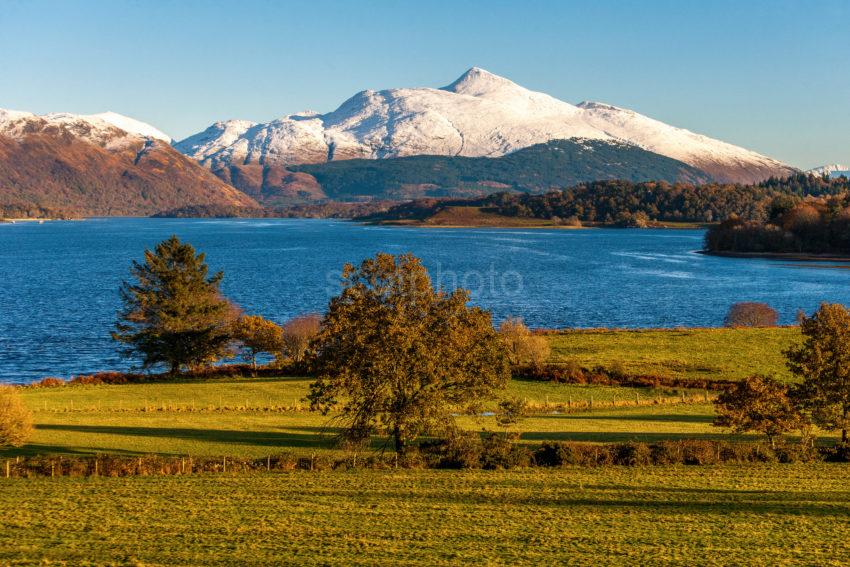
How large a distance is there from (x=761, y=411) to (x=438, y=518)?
2016 cm

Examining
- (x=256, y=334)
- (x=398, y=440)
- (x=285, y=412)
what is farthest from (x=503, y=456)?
(x=256, y=334)

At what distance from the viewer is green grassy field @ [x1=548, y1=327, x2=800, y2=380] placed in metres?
68.5

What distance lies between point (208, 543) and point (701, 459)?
23691 mm

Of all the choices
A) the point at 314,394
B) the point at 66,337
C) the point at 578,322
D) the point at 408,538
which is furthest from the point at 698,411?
the point at 66,337

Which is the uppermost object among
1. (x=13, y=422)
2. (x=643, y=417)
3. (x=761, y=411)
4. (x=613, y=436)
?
(x=761, y=411)

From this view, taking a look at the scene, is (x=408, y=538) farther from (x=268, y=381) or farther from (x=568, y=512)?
(x=268, y=381)

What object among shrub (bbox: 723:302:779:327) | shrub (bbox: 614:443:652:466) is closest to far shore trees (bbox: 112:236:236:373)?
shrub (bbox: 614:443:652:466)

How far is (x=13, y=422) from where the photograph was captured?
3888 cm

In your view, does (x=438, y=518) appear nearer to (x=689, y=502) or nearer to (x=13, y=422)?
(x=689, y=502)

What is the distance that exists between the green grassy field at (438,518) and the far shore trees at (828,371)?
4891 millimetres

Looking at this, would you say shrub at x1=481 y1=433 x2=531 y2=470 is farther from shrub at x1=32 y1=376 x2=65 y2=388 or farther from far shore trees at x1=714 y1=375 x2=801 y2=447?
shrub at x1=32 y1=376 x2=65 y2=388

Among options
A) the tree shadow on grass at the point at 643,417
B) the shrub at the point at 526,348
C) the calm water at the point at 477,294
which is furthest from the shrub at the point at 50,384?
the tree shadow on grass at the point at 643,417

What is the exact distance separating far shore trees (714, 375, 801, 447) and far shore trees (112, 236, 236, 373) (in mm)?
42504

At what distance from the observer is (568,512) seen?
31.1 m
